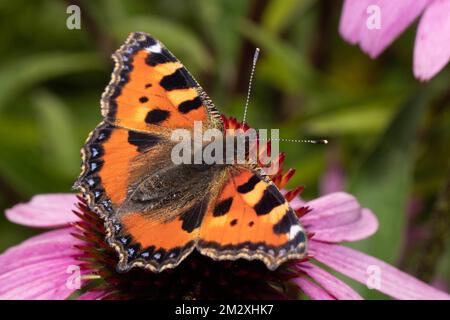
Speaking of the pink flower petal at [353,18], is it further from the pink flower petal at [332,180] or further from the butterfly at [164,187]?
the pink flower petal at [332,180]

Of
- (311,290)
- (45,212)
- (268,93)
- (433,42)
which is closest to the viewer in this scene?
(433,42)

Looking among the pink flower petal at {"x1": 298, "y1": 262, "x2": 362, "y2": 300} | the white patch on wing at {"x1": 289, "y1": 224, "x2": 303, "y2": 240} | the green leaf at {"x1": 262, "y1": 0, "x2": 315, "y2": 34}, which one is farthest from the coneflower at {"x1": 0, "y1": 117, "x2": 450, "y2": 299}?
the green leaf at {"x1": 262, "y1": 0, "x2": 315, "y2": 34}

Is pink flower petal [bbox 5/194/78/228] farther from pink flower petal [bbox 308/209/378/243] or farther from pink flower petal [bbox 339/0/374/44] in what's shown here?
pink flower petal [bbox 339/0/374/44]

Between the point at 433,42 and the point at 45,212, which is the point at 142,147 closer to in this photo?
the point at 45,212

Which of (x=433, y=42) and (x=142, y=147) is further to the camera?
(x=142, y=147)

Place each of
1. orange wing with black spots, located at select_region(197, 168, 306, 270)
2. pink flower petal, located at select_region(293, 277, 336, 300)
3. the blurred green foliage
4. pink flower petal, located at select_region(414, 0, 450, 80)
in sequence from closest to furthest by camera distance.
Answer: orange wing with black spots, located at select_region(197, 168, 306, 270) → pink flower petal, located at select_region(414, 0, 450, 80) → pink flower petal, located at select_region(293, 277, 336, 300) → the blurred green foliage

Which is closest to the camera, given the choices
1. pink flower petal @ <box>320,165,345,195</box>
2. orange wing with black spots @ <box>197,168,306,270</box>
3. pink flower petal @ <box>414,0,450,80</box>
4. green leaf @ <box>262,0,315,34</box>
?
orange wing with black spots @ <box>197,168,306,270</box>

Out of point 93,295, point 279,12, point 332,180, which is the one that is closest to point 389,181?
point 332,180
